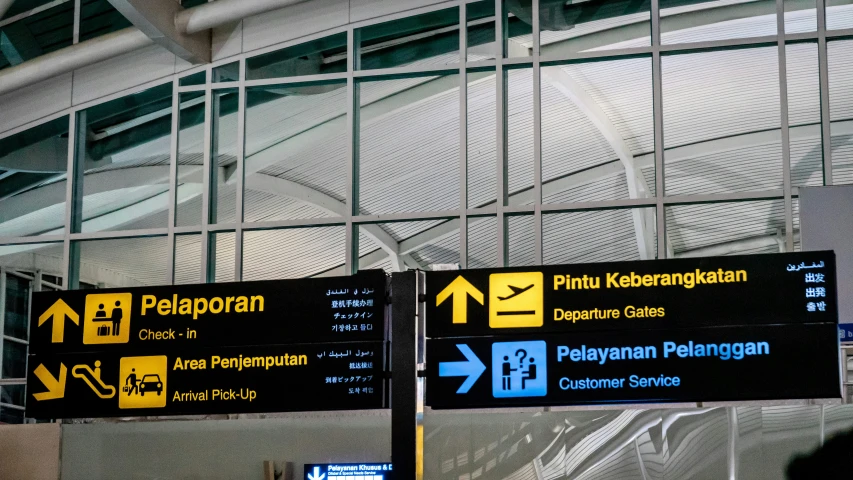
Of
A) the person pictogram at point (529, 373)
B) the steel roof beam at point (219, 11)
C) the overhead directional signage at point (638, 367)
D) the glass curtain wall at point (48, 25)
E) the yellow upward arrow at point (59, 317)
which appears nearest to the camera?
the overhead directional signage at point (638, 367)

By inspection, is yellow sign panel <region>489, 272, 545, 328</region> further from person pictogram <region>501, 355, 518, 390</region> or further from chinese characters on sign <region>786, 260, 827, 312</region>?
chinese characters on sign <region>786, 260, 827, 312</region>

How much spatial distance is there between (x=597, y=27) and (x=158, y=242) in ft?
20.5

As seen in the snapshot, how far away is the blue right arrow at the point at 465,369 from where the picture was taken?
10.1 m

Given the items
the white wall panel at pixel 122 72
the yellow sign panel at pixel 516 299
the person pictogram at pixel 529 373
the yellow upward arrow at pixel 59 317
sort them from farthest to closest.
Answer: the white wall panel at pixel 122 72 < the yellow upward arrow at pixel 59 317 < the person pictogram at pixel 529 373 < the yellow sign panel at pixel 516 299

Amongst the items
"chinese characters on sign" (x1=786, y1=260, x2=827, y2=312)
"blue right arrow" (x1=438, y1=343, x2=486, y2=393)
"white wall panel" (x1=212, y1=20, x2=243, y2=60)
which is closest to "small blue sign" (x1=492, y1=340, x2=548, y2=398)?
"blue right arrow" (x1=438, y1=343, x2=486, y2=393)

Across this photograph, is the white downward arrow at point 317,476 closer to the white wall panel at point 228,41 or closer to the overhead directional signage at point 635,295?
the overhead directional signage at point 635,295

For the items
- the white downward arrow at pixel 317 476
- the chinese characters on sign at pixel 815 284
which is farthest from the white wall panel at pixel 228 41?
the chinese characters on sign at pixel 815 284

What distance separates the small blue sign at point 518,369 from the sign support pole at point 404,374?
1.53m

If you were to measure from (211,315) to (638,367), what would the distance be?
3833mm

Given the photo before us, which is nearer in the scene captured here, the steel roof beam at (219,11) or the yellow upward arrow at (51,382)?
the yellow upward arrow at (51,382)

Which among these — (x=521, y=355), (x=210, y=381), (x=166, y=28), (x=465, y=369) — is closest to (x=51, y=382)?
(x=210, y=381)

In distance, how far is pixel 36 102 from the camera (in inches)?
693

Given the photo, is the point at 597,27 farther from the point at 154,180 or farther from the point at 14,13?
the point at 14,13

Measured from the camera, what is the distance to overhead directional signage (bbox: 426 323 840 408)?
10039 mm
